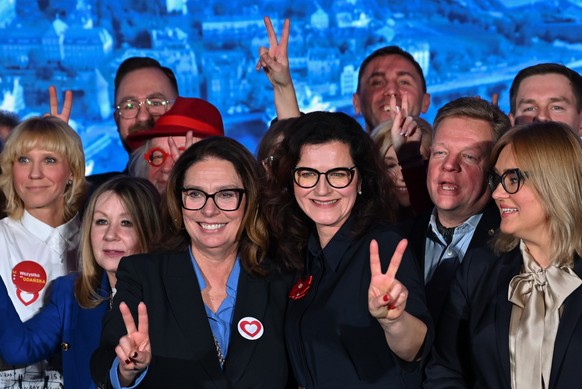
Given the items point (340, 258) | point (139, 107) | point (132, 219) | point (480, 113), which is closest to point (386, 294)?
point (340, 258)

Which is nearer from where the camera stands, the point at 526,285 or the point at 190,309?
the point at 526,285

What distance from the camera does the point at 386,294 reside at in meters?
2.60

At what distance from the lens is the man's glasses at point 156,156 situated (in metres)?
4.21

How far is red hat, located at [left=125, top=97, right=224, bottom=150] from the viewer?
4.22 m

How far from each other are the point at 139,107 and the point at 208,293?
169 cm

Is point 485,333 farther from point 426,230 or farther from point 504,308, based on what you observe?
point 426,230

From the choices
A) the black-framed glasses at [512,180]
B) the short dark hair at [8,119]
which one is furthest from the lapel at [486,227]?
the short dark hair at [8,119]

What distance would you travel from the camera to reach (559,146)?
2732 millimetres

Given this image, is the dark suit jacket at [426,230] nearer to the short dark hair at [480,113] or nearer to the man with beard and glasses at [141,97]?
the short dark hair at [480,113]

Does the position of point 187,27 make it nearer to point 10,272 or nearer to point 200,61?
point 200,61

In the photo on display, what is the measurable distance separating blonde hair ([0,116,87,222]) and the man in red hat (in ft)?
1.02

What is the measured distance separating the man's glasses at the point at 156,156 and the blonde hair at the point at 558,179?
183 centimetres

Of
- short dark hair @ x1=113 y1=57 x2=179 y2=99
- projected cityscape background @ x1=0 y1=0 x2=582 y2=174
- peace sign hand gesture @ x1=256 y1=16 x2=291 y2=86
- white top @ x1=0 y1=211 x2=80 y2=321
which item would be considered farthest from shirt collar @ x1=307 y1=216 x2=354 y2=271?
projected cityscape background @ x1=0 y1=0 x2=582 y2=174

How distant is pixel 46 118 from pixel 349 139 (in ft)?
4.68
